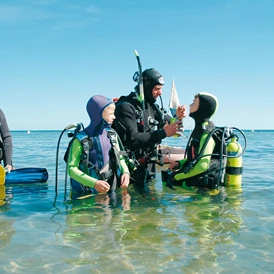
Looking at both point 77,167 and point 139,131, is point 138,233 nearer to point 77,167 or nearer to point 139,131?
point 77,167

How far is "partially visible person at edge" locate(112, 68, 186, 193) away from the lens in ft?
19.1

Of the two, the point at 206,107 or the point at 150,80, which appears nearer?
the point at 206,107

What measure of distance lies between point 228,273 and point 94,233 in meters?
1.59

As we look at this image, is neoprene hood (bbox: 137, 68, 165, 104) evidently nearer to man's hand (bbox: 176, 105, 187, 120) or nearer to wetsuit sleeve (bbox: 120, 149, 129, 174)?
man's hand (bbox: 176, 105, 187, 120)

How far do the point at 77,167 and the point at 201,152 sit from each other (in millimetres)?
1877

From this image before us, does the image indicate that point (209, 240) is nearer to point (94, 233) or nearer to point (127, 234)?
point (127, 234)

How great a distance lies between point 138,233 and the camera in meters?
4.02

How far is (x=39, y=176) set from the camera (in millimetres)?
7375

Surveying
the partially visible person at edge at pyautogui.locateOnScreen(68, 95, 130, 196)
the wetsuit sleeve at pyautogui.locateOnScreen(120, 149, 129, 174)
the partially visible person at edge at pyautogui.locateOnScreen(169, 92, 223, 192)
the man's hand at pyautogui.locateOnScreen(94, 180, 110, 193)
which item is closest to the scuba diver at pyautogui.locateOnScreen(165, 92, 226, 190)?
the partially visible person at edge at pyautogui.locateOnScreen(169, 92, 223, 192)

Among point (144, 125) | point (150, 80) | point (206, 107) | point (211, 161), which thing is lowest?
point (211, 161)

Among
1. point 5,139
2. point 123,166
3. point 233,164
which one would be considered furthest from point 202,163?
point 5,139

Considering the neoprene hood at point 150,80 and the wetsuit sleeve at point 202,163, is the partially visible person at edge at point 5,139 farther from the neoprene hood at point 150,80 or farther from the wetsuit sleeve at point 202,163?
the wetsuit sleeve at point 202,163

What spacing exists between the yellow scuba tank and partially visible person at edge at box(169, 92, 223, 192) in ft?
1.08

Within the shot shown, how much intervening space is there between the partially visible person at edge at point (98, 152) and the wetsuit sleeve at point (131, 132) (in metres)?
0.44
